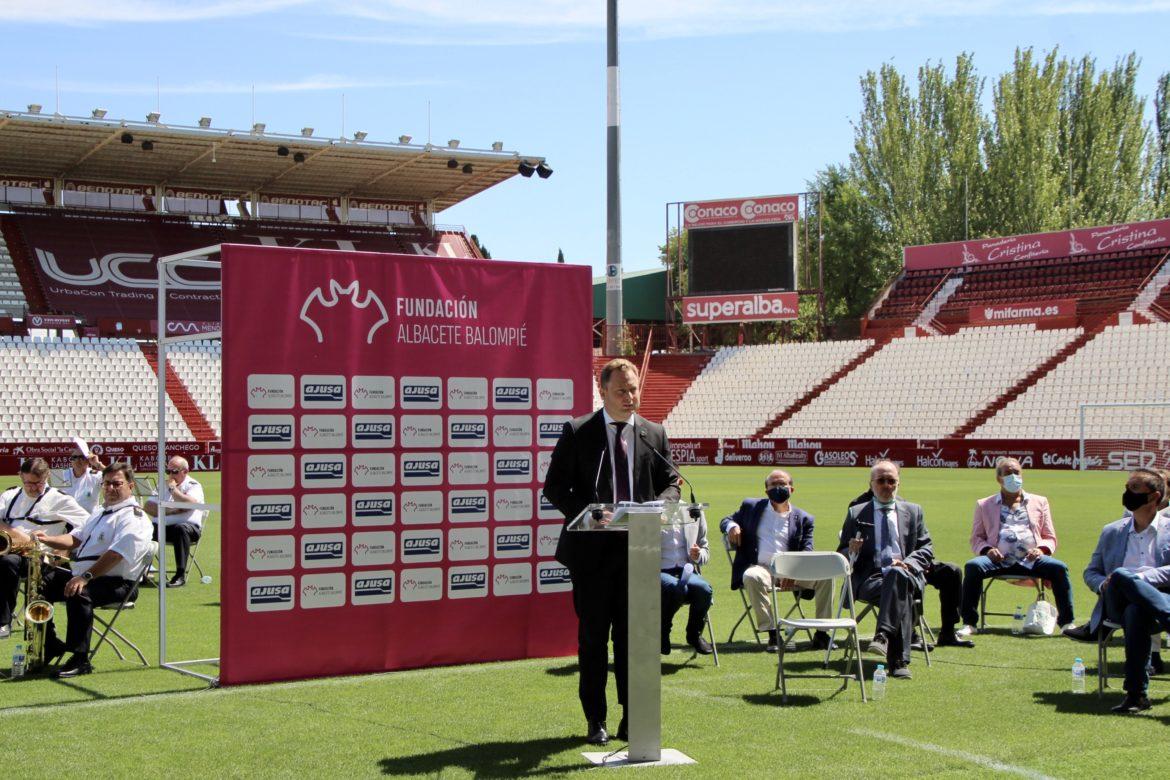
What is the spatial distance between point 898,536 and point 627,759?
3.66 metres

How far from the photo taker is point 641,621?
6.14m

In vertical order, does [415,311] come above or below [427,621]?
above

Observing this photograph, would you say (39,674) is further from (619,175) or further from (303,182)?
(303,182)

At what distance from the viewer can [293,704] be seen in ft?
24.3

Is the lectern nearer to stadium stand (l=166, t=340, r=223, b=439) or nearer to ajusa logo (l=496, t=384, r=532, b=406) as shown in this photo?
ajusa logo (l=496, t=384, r=532, b=406)

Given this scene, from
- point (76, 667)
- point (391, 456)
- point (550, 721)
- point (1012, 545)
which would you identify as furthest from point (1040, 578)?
point (76, 667)

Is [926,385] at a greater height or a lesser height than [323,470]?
greater

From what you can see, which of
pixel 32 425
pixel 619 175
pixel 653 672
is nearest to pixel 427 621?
pixel 653 672

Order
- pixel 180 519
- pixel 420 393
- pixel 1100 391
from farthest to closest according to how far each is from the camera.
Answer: pixel 1100 391 < pixel 180 519 < pixel 420 393

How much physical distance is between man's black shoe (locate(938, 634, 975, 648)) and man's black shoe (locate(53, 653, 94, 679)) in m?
6.25

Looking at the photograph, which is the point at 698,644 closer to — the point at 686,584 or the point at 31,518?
the point at 686,584

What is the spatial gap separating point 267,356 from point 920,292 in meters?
45.8

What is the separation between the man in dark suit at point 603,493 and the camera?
6516mm

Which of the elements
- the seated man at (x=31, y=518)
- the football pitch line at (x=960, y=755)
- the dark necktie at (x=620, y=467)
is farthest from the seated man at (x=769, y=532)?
the seated man at (x=31, y=518)
